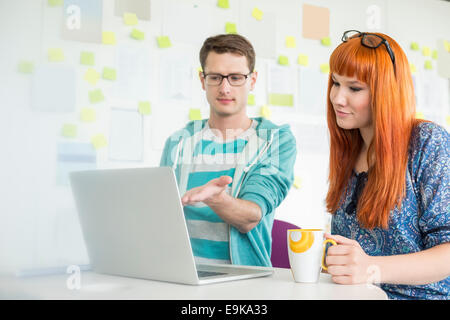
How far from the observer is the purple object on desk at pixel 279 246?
1477 mm

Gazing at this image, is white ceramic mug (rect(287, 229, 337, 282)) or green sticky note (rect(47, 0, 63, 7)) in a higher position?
green sticky note (rect(47, 0, 63, 7))

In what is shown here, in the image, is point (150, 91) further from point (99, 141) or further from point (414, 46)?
point (414, 46)

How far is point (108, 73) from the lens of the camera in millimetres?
2078

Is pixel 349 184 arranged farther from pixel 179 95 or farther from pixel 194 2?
pixel 194 2

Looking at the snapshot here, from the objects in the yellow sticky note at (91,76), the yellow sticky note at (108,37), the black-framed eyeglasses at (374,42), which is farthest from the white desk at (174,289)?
the yellow sticky note at (108,37)

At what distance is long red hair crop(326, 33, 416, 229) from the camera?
99 cm

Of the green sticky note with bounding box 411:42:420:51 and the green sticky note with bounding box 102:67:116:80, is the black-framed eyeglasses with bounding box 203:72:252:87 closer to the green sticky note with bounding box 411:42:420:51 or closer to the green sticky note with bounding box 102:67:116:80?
the green sticky note with bounding box 102:67:116:80

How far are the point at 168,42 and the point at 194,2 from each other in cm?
27

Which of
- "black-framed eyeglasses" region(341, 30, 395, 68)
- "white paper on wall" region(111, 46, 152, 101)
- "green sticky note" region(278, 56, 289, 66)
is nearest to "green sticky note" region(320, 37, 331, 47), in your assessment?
"green sticky note" region(278, 56, 289, 66)

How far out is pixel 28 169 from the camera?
1395 millimetres

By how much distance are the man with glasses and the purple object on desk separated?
9cm

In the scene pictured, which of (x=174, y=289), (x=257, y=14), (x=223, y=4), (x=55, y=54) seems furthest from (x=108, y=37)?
(x=174, y=289)
